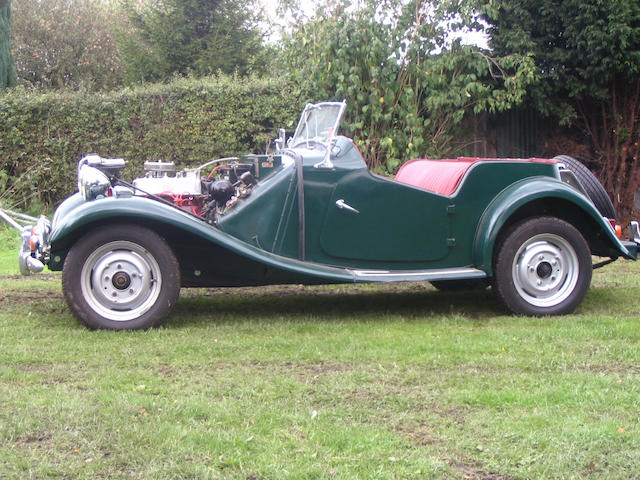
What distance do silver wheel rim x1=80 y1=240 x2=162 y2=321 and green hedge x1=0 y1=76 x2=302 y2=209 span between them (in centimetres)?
662

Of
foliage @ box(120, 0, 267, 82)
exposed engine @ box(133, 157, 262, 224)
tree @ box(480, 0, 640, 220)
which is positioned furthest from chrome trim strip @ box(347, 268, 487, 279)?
foliage @ box(120, 0, 267, 82)

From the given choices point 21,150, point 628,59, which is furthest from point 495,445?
point 21,150

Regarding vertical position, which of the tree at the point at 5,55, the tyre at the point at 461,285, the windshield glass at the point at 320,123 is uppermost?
Result: the tree at the point at 5,55

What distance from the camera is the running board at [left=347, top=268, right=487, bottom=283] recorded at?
5711 millimetres

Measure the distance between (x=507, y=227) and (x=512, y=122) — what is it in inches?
269

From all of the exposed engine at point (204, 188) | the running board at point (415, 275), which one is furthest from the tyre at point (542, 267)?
the exposed engine at point (204, 188)

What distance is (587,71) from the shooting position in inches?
429

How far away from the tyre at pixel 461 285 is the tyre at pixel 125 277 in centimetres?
254

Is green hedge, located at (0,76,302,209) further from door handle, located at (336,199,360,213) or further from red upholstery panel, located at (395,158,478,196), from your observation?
door handle, located at (336,199,360,213)

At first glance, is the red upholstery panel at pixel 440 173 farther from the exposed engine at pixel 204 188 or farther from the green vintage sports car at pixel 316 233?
the exposed engine at pixel 204 188

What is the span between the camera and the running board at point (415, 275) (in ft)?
18.7

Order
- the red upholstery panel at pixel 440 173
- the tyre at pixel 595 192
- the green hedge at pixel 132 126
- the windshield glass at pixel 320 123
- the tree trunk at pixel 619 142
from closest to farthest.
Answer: the red upholstery panel at pixel 440 173
the windshield glass at pixel 320 123
the tyre at pixel 595 192
the tree trunk at pixel 619 142
the green hedge at pixel 132 126

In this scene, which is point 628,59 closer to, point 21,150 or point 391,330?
point 391,330

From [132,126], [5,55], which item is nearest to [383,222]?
[132,126]
